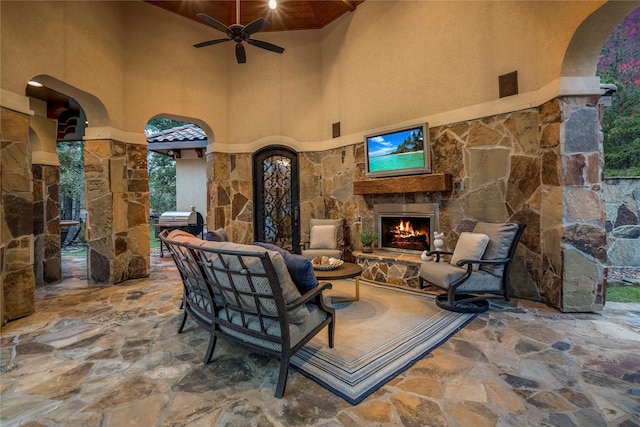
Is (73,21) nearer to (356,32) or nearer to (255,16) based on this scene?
(255,16)

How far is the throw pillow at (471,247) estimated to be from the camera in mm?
3334

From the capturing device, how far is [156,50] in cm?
517

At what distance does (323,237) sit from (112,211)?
3.53 metres

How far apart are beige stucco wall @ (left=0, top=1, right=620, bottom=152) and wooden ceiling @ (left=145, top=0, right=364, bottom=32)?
154mm

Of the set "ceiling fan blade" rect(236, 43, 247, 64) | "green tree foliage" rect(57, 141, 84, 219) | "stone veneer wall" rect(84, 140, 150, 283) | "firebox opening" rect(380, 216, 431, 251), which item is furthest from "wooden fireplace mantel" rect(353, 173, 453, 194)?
"green tree foliage" rect(57, 141, 84, 219)

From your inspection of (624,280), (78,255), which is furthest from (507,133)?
(78,255)

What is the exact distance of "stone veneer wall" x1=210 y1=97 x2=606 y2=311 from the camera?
3217 millimetres

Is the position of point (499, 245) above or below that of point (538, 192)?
below

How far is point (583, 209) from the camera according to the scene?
322 cm

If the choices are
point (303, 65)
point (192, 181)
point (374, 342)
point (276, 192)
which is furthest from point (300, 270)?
point (192, 181)

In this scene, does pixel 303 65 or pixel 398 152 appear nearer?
pixel 398 152

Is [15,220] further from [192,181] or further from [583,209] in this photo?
[583,209]

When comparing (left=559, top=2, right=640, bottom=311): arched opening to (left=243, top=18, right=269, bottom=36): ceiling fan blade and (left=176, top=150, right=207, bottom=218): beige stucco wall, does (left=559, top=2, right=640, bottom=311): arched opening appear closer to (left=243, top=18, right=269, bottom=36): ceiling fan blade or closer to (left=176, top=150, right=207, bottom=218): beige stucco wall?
(left=243, top=18, right=269, bottom=36): ceiling fan blade

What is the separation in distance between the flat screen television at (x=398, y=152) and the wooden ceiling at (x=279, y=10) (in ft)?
8.81
